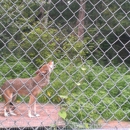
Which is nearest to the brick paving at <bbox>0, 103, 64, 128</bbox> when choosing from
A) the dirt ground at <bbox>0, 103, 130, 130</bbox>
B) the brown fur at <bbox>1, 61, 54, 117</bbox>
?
the dirt ground at <bbox>0, 103, 130, 130</bbox>

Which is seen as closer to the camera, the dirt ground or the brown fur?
the dirt ground

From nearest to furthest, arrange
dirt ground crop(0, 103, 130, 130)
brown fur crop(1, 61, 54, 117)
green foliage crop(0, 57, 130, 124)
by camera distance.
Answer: green foliage crop(0, 57, 130, 124)
dirt ground crop(0, 103, 130, 130)
brown fur crop(1, 61, 54, 117)

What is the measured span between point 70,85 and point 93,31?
4076 millimetres

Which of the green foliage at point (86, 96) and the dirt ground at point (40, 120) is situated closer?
the green foliage at point (86, 96)

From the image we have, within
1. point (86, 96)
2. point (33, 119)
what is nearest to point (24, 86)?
point (33, 119)

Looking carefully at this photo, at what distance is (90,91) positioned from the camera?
21.7 feet

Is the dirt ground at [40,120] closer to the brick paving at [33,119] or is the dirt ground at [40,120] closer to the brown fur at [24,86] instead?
the brick paving at [33,119]

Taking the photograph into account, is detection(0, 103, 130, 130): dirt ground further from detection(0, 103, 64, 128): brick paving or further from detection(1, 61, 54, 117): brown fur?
detection(1, 61, 54, 117): brown fur

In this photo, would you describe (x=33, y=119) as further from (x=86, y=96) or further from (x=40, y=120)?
(x=86, y=96)

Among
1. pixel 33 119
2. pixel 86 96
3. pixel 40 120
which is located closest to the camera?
pixel 40 120

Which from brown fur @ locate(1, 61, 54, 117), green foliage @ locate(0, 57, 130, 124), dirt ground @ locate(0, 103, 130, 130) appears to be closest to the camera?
green foliage @ locate(0, 57, 130, 124)

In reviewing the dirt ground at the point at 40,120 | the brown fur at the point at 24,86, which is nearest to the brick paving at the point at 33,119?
the dirt ground at the point at 40,120

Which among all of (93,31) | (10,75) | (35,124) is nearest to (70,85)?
(10,75)

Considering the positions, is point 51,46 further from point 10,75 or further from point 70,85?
point 70,85
